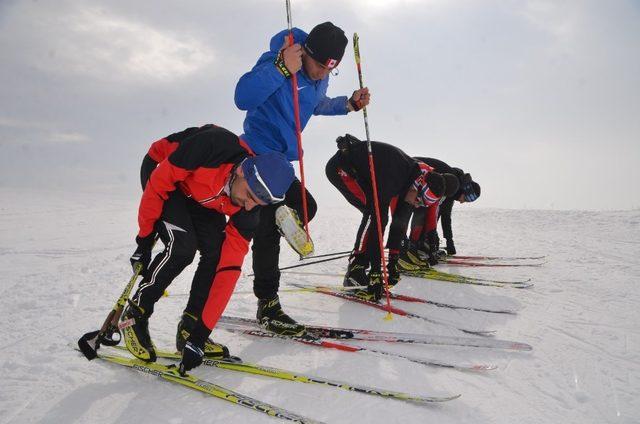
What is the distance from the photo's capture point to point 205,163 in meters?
2.69

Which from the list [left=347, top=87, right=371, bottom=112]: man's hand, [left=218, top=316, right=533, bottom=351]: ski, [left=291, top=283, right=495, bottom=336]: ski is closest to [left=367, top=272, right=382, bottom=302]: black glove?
[left=291, top=283, right=495, bottom=336]: ski

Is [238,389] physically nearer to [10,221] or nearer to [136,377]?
[136,377]

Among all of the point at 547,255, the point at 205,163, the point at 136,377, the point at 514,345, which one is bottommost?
the point at 136,377

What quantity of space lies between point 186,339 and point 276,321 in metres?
0.78

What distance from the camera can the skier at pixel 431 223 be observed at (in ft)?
20.5

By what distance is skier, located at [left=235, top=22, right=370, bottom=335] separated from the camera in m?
3.13

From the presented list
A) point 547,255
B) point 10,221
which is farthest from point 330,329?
point 10,221

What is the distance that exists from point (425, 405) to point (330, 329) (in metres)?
1.16

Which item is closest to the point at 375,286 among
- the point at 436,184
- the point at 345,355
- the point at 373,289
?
the point at 373,289

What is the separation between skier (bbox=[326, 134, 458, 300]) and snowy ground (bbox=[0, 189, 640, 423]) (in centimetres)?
56

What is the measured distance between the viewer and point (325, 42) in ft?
10.7

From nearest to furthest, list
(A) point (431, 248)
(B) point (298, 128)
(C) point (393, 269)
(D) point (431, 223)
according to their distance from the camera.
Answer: (B) point (298, 128), (C) point (393, 269), (D) point (431, 223), (A) point (431, 248)

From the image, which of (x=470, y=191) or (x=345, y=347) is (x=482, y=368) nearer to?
(x=345, y=347)

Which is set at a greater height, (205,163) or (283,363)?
(205,163)
